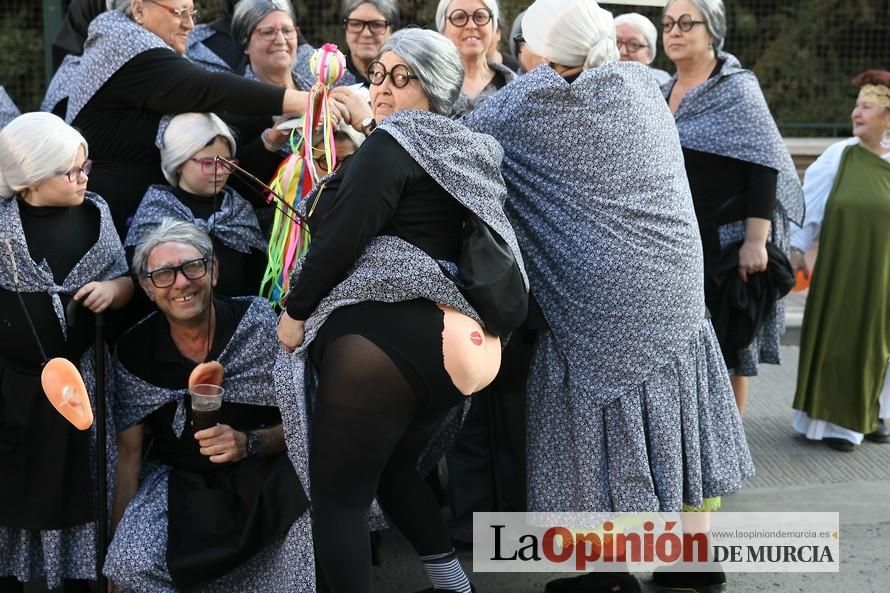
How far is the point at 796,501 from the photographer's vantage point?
15.1 ft

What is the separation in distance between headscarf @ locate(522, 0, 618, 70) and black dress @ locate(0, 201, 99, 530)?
4.69ft

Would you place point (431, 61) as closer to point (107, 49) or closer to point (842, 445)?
point (107, 49)

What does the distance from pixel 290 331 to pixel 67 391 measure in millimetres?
608

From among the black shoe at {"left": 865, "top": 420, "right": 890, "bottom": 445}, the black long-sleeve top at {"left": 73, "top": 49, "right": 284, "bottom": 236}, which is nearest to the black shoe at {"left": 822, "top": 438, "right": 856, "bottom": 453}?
the black shoe at {"left": 865, "top": 420, "right": 890, "bottom": 445}

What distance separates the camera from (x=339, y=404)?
9.52ft

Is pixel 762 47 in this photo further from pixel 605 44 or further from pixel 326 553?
A: pixel 326 553

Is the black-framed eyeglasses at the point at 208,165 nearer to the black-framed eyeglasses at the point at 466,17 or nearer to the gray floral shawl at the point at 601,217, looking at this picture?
the gray floral shawl at the point at 601,217

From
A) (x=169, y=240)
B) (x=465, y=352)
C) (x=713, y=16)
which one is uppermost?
(x=713, y=16)

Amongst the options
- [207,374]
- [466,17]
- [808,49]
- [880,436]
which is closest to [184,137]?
[207,374]

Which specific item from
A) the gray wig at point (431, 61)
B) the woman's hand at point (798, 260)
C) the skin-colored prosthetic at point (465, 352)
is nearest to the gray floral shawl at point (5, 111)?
the gray wig at point (431, 61)

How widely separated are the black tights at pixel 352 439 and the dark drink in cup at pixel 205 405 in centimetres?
40

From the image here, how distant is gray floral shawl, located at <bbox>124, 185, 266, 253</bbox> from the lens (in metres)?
3.74

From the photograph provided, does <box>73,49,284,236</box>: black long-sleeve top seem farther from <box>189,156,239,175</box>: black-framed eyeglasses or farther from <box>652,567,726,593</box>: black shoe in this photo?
<box>652,567,726,593</box>: black shoe

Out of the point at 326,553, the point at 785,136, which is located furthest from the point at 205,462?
the point at 785,136
